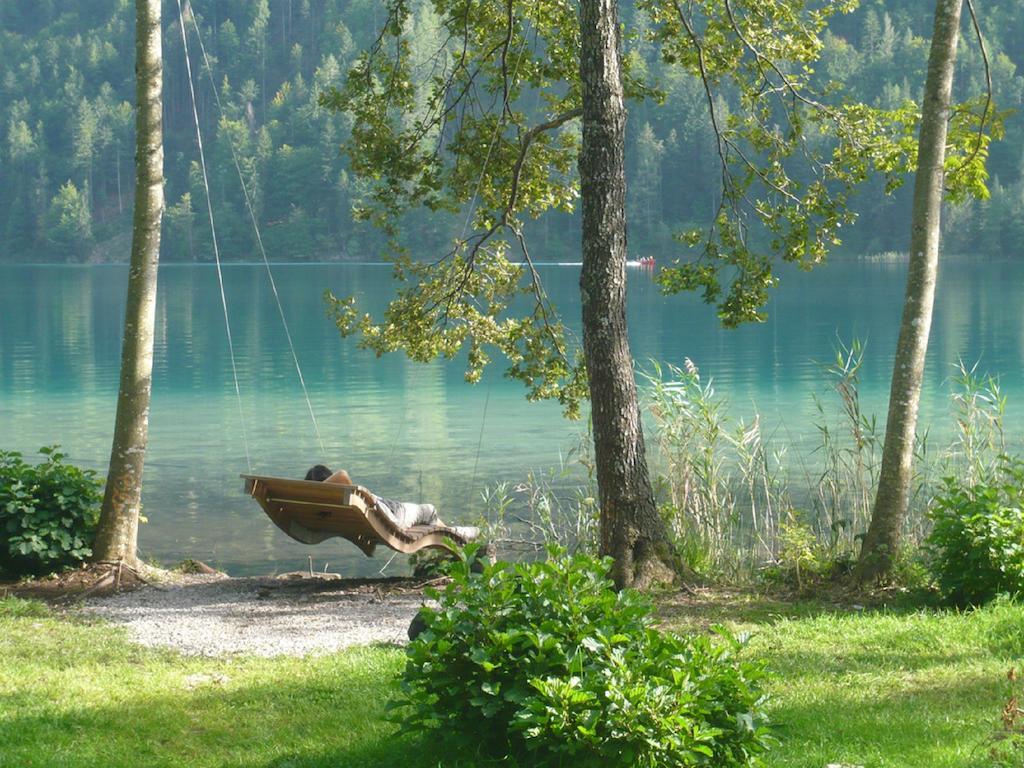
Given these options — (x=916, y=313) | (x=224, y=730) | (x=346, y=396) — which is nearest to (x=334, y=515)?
(x=224, y=730)

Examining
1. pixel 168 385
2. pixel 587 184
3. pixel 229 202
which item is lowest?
pixel 168 385

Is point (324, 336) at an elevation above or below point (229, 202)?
below

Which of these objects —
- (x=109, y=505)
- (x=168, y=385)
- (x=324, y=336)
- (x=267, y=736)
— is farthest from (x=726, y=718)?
(x=324, y=336)

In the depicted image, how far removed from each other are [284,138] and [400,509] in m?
111

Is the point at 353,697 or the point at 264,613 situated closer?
the point at 353,697

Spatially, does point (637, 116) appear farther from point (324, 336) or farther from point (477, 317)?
point (477, 317)

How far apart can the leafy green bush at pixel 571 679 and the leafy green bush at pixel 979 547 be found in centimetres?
308

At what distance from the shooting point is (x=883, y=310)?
42938mm

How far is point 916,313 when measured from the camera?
774 cm

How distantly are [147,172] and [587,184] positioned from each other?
3.07m

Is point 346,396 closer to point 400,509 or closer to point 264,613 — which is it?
point 400,509

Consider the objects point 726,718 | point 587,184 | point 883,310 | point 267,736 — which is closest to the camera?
point 726,718

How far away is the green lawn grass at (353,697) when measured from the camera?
464cm

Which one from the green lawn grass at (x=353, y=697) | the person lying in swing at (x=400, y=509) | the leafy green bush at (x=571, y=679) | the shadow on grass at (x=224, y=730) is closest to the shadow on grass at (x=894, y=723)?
the green lawn grass at (x=353, y=697)
